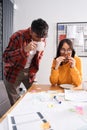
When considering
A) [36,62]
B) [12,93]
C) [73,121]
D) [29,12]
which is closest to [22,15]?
[29,12]

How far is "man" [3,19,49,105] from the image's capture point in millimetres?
2031

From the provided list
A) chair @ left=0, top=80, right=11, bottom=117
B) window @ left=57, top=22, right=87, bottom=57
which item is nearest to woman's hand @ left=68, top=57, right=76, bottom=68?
chair @ left=0, top=80, right=11, bottom=117

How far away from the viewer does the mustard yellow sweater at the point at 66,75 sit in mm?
2072

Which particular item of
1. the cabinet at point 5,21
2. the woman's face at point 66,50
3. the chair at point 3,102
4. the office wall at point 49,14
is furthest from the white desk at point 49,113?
the office wall at point 49,14

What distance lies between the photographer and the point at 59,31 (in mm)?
3398

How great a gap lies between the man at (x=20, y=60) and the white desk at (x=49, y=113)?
0.62 m

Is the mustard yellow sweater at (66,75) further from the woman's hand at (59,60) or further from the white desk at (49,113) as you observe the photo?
the white desk at (49,113)

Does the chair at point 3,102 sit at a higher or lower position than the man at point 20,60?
lower

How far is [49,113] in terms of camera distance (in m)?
1.16

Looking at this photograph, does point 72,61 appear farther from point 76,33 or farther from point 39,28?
point 76,33

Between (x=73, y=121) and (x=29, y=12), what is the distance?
2767 mm

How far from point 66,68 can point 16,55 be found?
0.60 meters

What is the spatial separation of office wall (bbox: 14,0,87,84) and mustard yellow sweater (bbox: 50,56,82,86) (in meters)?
1.26

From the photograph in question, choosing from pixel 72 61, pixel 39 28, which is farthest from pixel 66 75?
pixel 39 28
